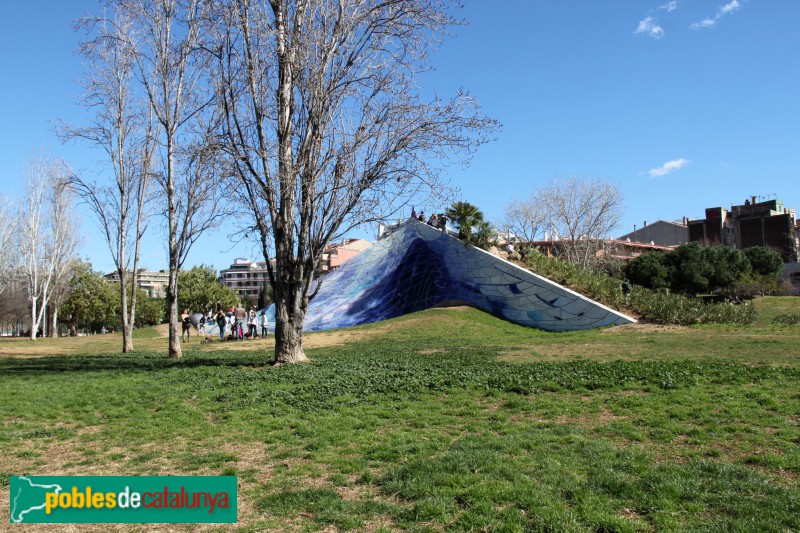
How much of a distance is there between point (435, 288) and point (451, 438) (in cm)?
2423

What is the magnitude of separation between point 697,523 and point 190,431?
5.66m

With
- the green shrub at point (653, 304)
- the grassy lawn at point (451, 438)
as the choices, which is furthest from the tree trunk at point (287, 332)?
the green shrub at point (653, 304)

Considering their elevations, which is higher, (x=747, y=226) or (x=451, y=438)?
(x=747, y=226)

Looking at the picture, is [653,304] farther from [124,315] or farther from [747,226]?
[747,226]

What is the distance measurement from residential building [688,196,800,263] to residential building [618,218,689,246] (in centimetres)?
460

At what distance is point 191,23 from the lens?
55.1 ft

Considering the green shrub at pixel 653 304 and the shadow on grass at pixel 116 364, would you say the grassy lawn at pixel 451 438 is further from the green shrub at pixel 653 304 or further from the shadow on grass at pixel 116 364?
the green shrub at pixel 653 304

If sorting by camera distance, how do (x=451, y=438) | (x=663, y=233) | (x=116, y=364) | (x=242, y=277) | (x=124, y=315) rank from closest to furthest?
(x=451, y=438) < (x=116, y=364) < (x=124, y=315) < (x=663, y=233) < (x=242, y=277)

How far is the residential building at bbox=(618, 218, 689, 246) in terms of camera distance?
78562mm

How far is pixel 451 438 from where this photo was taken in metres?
6.35

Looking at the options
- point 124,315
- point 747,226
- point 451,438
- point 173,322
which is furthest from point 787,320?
point 747,226

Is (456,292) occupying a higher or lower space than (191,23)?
lower

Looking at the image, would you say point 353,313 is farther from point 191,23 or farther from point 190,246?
point 191,23

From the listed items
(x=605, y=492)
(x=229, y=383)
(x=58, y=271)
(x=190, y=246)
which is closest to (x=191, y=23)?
(x=190, y=246)
